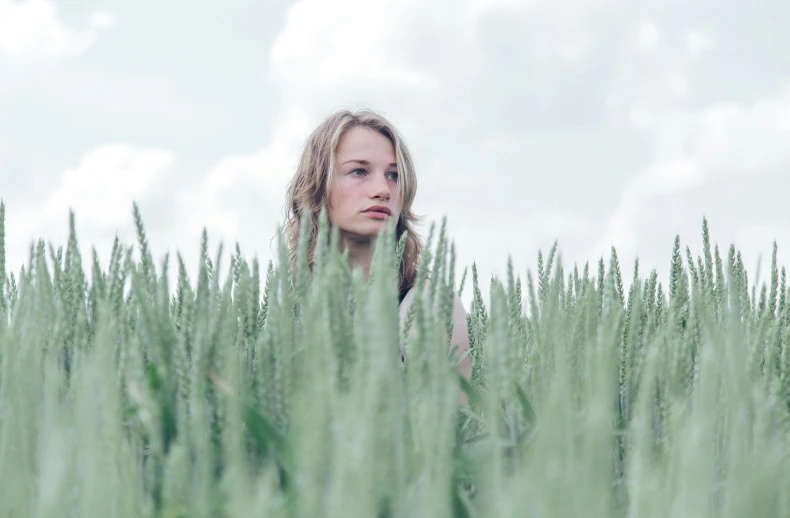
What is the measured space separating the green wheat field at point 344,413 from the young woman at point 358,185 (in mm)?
1514

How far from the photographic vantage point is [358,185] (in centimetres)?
262

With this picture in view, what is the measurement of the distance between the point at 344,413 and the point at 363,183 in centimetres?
214

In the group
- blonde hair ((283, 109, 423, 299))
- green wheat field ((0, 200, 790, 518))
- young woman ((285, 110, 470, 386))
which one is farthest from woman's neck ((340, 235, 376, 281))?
green wheat field ((0, 200, 790, 518))

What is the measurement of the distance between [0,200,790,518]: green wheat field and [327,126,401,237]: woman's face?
4.84ft

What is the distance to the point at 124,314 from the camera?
0.82m

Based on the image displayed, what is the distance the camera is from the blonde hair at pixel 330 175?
2777 millimetres

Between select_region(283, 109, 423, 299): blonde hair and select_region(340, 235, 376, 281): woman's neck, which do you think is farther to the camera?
select_region(283, 109, 423, 299): blonde hair

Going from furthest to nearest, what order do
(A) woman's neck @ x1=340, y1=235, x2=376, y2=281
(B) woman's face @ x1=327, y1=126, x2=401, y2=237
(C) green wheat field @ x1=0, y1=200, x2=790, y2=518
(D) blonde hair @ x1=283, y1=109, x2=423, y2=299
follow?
1. (D) blonde hair @ x1=283, y1=109, x2=423, y2=299
2. (A) woman's neck @ x1=340, y1=235, x2=376, y2=281
3. (B) woman's face @ x1=327, y1=126, x2=401, y2=237
4. (C) green wheat field @ x1=0, y1=200, x2=790, y2=518

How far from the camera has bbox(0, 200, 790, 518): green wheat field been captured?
47cm

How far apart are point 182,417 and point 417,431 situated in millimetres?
181

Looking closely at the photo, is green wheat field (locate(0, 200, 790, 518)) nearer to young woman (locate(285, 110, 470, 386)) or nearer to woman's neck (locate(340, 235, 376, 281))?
young woman (locate(285, 110, 470, 386))

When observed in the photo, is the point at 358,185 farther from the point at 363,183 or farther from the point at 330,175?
the point at 330,175

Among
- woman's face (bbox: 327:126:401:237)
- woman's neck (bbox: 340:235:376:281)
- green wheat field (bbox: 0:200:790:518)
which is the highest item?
woman's face (bbox: 327:126:401:237)

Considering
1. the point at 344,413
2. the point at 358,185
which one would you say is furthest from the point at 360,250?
the point at 344,413
